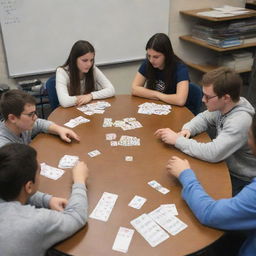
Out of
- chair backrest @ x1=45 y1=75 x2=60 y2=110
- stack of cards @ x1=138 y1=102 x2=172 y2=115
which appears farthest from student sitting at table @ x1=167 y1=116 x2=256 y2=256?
chair backrest @ x1=45 y1=75 x2=60 y2=110

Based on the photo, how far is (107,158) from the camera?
1.86 metres

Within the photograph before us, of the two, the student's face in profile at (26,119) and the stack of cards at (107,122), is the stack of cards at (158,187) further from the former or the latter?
the student's face in profile at (26,119)

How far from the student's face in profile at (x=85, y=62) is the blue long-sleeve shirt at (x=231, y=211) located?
172 cm

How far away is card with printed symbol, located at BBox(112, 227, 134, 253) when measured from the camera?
1246 mm

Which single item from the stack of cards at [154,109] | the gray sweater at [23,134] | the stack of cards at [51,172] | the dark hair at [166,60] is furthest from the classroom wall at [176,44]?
the stack of cards at [51,172]

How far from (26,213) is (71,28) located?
2.96 metres

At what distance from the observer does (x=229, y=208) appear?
131 centimetres

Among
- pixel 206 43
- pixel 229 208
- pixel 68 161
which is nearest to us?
pixel 229 208

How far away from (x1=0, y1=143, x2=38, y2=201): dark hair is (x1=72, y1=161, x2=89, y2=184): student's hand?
28 centimetres

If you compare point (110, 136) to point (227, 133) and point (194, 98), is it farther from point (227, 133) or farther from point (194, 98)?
point (194, 98)

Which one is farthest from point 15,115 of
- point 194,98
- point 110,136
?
point 194,98

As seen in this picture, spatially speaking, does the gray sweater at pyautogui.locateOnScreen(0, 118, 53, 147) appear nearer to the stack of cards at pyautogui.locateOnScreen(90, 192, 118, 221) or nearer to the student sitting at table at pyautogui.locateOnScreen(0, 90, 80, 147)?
the student sitting at table at pyautogui.locateOnScreen(0, 90, 80, 147)

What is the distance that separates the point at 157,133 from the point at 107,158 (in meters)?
0.40

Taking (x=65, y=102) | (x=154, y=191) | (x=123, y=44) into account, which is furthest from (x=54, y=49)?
(x=154, y=191)
